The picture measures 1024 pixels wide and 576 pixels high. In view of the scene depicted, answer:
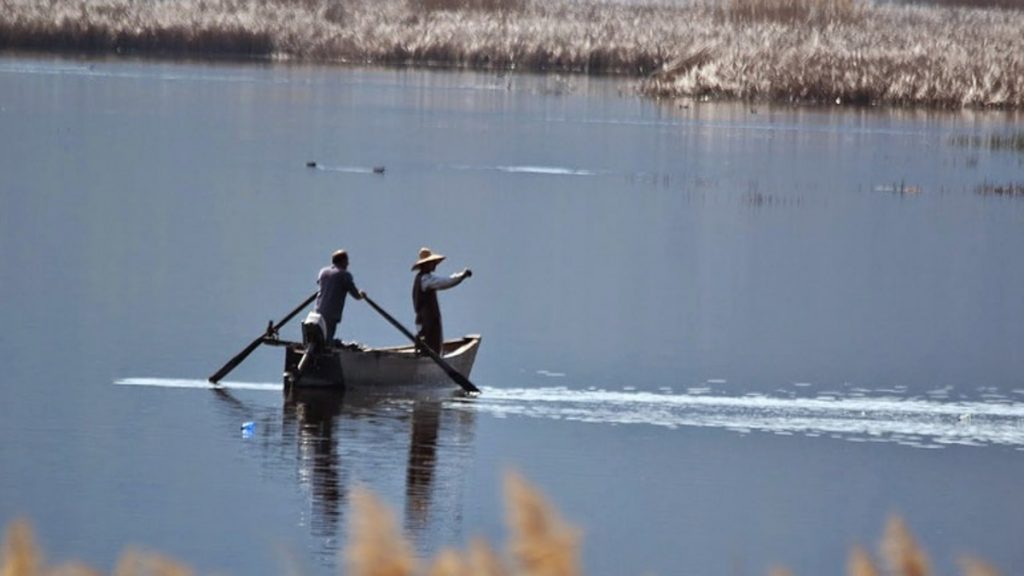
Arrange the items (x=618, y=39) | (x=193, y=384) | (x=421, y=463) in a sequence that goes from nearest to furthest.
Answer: (x=421, y=463) → (x=193, y=384) → (x=618, y=39)

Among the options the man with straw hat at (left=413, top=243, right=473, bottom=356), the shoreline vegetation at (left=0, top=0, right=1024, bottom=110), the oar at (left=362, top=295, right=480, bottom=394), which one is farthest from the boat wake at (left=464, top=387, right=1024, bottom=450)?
the shoreline vegetation at (left=0, top=0, right=1024, bottom=110)

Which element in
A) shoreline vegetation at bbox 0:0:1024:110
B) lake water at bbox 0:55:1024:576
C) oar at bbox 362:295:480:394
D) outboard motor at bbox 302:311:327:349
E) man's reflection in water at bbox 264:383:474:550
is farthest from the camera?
shoreline vegetation at bbox 0:0:1024:110

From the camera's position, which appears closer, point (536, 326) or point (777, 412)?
point (777, 412)

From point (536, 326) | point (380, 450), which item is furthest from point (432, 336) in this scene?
point (536, 326)

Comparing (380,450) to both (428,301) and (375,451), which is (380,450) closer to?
(375,451)

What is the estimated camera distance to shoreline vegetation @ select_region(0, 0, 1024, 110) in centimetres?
5419

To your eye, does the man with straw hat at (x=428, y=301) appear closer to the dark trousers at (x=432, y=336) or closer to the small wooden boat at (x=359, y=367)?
the dark trousers at (x=432, y=336)

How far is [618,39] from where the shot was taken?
64.1 meters

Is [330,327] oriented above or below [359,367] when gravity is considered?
above

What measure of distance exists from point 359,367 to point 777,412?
12.8ft

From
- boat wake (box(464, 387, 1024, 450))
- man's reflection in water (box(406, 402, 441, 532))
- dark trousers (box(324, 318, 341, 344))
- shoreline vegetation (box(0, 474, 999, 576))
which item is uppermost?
shoreline vegetation (box(0, 474, 999, 576))

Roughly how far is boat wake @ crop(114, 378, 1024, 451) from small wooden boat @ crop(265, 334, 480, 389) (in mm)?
412

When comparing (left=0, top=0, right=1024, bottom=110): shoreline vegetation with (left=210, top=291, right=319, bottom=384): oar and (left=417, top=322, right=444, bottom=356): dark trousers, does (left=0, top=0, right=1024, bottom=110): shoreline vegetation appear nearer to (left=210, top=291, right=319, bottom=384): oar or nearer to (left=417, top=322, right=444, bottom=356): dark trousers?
(left=210, top=291, right=319, bottom=384): oar

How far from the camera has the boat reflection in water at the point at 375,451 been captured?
15.4 meters
